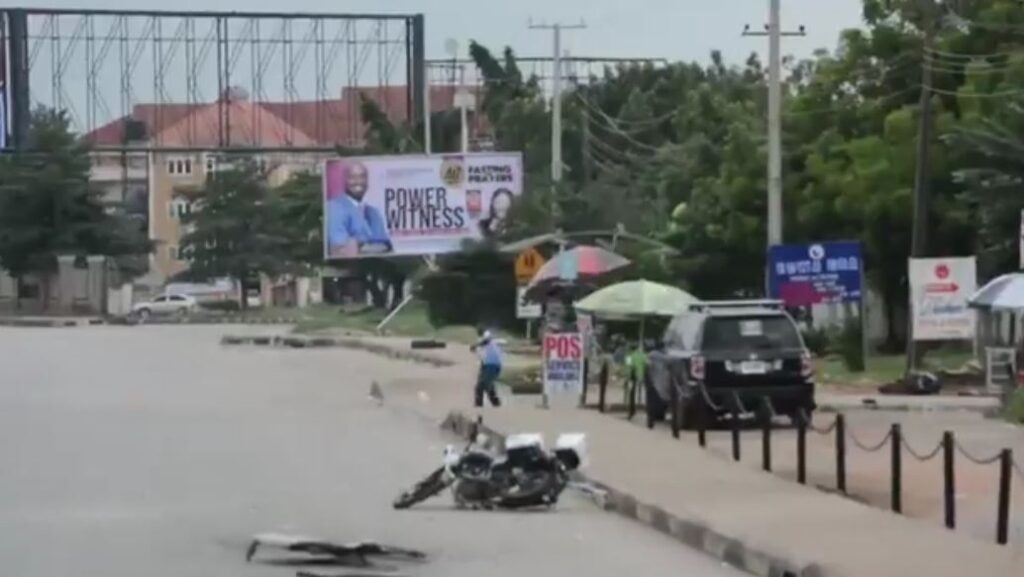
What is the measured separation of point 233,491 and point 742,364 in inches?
409

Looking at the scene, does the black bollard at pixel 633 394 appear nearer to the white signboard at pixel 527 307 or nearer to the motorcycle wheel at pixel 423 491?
the motorcycle wheel at pixel 423 491

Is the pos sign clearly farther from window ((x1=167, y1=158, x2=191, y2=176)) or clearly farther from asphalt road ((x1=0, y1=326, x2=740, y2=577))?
window ((x1=167, y1=158, x2=191, y2=176))

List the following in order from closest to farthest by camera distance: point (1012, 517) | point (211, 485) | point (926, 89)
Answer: point (1012, 517)
point (211, 485)
point (926, 89)

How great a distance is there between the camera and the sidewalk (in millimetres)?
14344

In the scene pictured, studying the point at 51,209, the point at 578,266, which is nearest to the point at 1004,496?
the point at 578,266

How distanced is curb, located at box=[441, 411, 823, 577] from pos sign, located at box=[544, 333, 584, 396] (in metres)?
12.8

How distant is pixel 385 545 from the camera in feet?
54.7

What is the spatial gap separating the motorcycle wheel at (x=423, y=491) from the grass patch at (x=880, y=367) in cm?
2299

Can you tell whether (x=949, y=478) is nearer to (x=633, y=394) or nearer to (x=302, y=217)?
(x=633, y=394)

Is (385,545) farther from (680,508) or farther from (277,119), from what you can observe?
(277,119)

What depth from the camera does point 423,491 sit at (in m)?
20.0

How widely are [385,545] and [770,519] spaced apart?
298 cm

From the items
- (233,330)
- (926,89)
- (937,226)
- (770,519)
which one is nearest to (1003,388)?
(926,89)

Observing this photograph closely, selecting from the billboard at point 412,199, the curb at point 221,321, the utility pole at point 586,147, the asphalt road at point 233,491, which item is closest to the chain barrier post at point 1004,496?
the asphalt road at point 233,491
